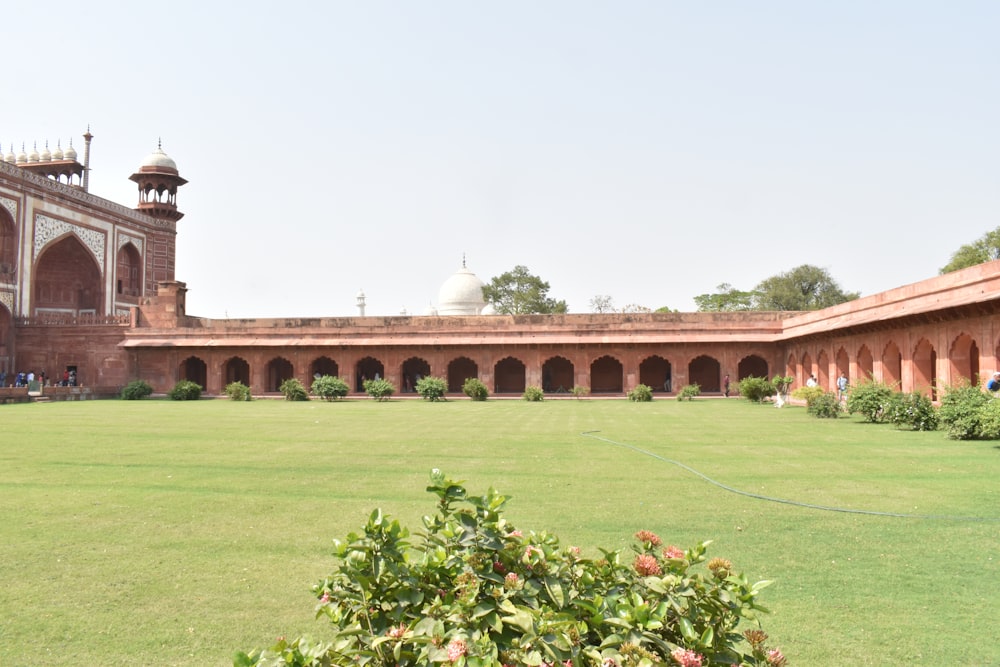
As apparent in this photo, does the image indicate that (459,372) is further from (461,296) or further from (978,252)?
(978,252)

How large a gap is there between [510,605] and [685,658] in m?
0.39

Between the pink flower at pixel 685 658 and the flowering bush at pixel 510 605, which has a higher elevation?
the flowering bush at pixel 510 605

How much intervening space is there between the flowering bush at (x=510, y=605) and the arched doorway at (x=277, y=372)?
2438 centimetres

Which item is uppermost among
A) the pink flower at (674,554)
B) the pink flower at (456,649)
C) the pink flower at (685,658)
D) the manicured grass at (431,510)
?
the pink flower at (674,554)

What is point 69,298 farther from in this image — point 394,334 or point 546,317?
point 546,317

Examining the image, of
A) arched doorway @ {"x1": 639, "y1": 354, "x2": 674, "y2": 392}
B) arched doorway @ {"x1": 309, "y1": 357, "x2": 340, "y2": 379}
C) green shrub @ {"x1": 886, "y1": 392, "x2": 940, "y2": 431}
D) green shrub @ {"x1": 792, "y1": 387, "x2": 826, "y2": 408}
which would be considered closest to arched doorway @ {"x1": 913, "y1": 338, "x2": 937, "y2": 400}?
green shrub @ {"x1": 792, "y1": 387, "x2": 826, "y2": 408}

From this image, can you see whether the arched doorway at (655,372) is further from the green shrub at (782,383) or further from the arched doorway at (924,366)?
the arched doorway at (924,366)

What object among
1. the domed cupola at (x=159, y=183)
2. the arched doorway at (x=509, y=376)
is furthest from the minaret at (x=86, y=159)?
the arched doorway at (x=509, y=376)

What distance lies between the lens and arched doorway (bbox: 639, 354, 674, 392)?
974 inches

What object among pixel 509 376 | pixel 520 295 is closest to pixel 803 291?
pixel 520 295

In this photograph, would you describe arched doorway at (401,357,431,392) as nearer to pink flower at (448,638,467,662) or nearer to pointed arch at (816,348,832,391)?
pointed arch at (816,348,832,391)

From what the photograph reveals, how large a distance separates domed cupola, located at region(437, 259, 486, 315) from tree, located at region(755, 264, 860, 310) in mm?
15776

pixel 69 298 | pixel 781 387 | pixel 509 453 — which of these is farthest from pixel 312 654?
pixel 69 298

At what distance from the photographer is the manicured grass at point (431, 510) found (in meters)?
3.00
